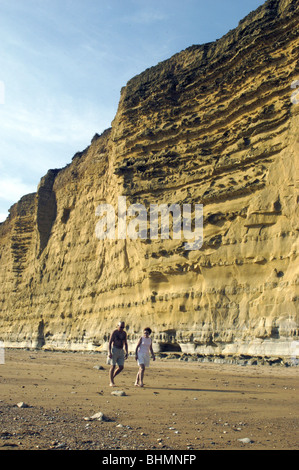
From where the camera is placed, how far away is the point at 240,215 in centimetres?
1580

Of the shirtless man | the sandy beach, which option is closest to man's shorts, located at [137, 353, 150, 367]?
the shirtless man

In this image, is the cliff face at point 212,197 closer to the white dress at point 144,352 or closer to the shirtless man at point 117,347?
the white dress at point 144,352

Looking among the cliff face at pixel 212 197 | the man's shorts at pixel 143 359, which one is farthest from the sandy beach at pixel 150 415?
the cliff face at pixel 212 197

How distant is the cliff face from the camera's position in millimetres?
14508

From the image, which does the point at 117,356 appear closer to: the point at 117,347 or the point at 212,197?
the point at 117,347

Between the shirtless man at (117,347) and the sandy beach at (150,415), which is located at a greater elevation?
the shirtless man at (117,347)

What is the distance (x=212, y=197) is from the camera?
55.6 ft

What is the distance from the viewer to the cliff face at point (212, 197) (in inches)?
571

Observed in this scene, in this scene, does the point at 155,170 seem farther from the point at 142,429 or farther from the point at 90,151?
the point at 142,429

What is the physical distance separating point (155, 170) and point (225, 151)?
13.1 feet

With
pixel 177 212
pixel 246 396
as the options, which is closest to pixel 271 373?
pixel 246 396

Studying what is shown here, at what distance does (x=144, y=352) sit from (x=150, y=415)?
3.28m

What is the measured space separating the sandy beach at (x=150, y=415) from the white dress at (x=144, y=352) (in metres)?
0.43
